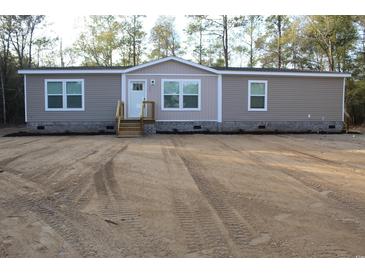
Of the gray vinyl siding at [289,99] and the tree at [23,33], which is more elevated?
the tree at [23,33]

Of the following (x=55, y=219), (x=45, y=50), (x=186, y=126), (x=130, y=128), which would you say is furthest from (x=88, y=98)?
(x=45, y=50)

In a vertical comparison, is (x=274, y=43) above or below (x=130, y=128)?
above

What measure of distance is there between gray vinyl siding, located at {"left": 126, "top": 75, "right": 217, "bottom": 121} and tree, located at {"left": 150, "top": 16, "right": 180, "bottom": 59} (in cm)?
1828

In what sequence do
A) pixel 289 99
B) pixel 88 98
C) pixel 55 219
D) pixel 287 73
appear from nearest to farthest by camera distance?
pixel 55 219 → pixel 88 98 → pixel 287 73 → pixel 289 99

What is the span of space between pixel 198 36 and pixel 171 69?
17862mm

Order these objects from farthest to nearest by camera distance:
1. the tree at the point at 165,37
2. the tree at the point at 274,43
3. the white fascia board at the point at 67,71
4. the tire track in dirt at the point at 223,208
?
1. the tree at the point at 165,37
2. the tree at the point at 274,43
3. the white fascia board at the point at 67,71
4. the tire track in dirt at the point at 223,208

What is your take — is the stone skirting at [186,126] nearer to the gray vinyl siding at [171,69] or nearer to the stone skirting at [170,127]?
the stone skirting at [170,127]

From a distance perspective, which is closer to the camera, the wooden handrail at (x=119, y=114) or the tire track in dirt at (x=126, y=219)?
the tire track in dirt at (x=126, y=219)

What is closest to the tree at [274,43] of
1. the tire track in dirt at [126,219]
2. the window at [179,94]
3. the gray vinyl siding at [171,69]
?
the gray vinyl siding at [171,69]

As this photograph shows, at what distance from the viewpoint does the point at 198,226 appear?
3867mm

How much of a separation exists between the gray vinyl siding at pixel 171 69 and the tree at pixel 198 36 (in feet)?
51.3

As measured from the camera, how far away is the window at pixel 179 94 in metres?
16.2

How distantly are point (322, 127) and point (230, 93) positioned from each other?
15.4 feet

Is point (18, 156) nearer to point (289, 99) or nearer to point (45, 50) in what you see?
point (289, 99)
